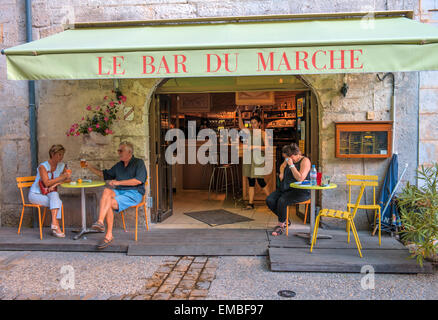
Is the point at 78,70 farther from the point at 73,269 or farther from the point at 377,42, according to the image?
the point at 377,42

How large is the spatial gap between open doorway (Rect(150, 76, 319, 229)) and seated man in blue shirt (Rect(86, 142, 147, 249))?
69 cm

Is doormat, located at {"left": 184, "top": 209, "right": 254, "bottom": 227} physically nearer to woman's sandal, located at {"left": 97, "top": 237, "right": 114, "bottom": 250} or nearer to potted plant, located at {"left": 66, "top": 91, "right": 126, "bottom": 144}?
woman's sandal, located at {"left": 97, "top": 237, "right": 114, "bottom": 250}

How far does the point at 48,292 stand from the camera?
347 centimetres

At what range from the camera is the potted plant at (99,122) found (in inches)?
205

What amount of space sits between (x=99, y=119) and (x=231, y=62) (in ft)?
7.65

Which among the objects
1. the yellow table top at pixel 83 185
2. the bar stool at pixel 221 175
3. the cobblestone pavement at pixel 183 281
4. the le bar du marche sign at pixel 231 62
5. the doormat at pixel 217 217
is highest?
the le bar du marche sign at pixel 231 62

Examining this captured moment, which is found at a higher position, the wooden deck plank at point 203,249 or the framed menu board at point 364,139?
the framed menu board at point 364,139

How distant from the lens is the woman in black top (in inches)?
183

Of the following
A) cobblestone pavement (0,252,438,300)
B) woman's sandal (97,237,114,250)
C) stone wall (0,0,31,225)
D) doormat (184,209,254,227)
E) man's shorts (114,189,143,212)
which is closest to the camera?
cobblestone pavement (0,252,438,300)

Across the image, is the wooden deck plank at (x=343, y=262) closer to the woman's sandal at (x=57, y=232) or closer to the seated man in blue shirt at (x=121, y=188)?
the seated man in blue shirt at (x=121, y=188)

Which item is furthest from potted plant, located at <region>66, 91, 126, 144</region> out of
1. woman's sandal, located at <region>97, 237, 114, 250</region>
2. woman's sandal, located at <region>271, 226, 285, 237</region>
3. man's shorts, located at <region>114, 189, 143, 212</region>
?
woman's sandal, located at <region>271, 226, 285, 237</region>

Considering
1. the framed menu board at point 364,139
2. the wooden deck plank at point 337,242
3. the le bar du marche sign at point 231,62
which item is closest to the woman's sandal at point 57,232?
the le bar du marche sign at point 231,62

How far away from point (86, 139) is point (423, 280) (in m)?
4.65

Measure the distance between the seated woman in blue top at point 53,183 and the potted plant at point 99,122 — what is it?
0.47 metres
